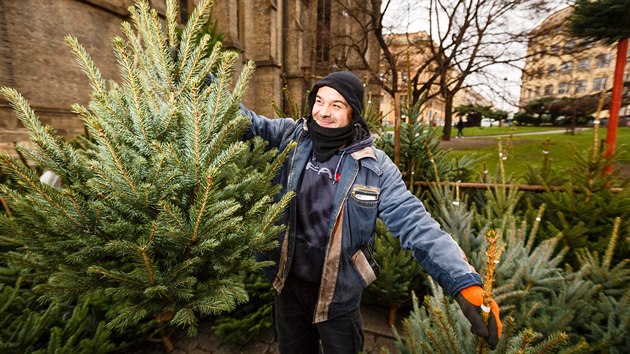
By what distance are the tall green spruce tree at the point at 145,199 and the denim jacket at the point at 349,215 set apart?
68 centimetres

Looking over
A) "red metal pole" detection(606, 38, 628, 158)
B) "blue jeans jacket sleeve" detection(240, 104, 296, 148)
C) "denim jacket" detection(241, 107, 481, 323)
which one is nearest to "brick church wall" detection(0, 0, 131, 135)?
"blue jeans jacket sleeve" detection(240, 104, 296, 148)

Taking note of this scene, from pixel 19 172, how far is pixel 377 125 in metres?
5.20

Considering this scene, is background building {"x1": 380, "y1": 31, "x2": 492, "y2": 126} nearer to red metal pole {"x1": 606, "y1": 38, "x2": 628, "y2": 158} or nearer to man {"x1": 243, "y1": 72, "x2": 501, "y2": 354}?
red metal pole {"x1": 606, "y1": 38, "x2": 628, "y2": 158}

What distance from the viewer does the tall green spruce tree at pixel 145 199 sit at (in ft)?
2.88

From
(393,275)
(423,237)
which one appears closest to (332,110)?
(423,237)

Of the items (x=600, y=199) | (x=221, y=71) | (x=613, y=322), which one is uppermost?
(x=221, y=71)

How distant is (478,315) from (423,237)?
0.40 m

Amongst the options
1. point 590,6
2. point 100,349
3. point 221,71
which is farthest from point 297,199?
point 590,6

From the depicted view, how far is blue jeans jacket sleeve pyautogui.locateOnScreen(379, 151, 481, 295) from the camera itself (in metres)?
1.23

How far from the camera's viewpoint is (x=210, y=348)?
115 inches

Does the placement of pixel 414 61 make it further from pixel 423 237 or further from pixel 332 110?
pixel 423 237

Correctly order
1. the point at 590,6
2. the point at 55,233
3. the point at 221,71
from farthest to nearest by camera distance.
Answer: the point at 590,6
the point at 221,71
the point at 55,233

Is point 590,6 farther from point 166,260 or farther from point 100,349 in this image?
point 100,349

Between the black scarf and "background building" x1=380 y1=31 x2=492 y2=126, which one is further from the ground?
"background building" x1=380 y1=31 x2=492 y2=126
